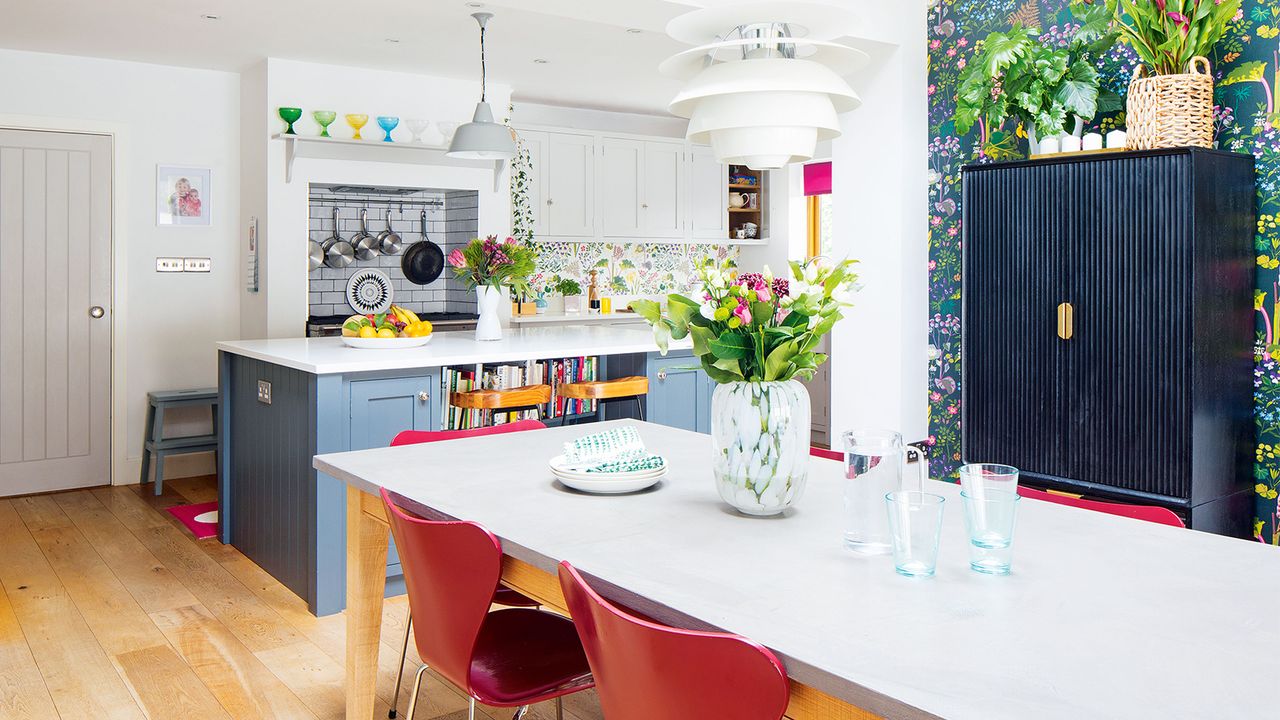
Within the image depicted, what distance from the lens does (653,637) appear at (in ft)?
4.44

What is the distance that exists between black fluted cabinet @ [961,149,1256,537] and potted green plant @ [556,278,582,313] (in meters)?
4.37

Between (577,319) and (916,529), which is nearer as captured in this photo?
(916,529)

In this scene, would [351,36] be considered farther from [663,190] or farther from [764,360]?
[764,360]

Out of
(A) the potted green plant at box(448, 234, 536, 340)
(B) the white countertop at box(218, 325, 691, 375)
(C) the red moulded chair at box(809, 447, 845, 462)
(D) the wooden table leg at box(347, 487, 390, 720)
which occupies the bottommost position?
(D) the wooden table leg at box(347, 487, 390, 720)

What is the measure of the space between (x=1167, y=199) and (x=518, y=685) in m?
2.39

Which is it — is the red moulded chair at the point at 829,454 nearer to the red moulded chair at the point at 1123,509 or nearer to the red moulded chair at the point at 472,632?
the red moulded chair at the point at 1123,509

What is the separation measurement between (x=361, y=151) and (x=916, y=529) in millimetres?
5376

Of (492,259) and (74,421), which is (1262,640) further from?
(74,421)

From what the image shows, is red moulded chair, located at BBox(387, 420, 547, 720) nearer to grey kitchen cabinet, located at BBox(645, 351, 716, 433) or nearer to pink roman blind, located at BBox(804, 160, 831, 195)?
grey kitchen cabinet, located at BBox(645, 351, 716, 433)

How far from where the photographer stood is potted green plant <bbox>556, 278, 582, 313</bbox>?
7672mm

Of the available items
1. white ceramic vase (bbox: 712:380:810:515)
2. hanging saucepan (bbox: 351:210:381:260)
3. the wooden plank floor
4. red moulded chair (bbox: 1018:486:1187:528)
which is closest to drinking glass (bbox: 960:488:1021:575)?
white ceramic vase (bbox: 712:380:810:515)

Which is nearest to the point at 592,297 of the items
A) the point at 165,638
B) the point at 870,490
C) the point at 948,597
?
the point at 165,638

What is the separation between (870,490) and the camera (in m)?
1.72

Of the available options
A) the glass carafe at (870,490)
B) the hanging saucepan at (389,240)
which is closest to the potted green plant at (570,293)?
the hanging saucepan at (389,240)
